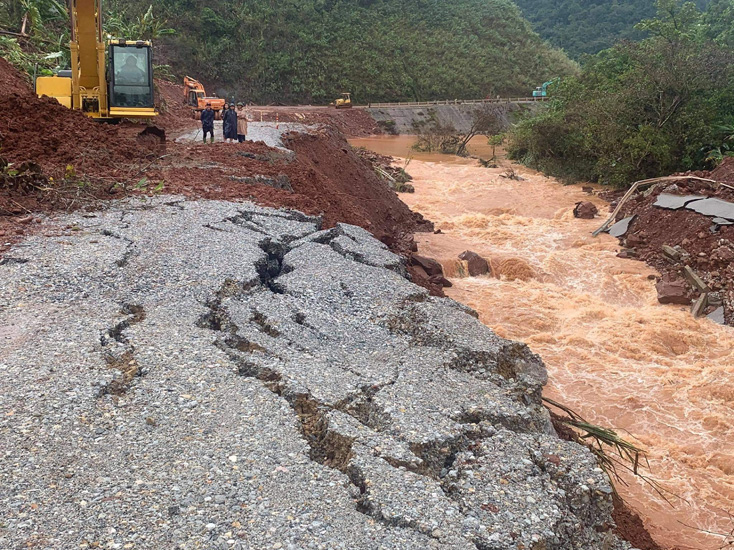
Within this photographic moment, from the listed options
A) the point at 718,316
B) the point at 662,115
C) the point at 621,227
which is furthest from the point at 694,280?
the point at 662,115

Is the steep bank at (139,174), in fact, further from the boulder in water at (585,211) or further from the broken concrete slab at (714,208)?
the broken concrete slab at (714,208)

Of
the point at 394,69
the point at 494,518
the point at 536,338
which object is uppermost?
the point at 394,69

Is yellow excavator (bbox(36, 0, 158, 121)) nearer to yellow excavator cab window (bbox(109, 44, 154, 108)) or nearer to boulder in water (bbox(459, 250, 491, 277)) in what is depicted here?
yellow excavator cab window (bbox(109, 44, 154, 108))

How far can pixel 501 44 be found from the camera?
59781 mm

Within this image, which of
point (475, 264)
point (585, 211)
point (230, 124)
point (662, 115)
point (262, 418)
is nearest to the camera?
point (262, 418)

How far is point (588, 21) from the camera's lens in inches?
3393

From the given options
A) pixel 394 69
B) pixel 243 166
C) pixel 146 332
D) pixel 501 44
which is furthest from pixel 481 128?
pixel 146 332

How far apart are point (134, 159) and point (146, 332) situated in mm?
7386

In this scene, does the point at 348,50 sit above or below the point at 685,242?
above

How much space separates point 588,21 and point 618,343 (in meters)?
89.2

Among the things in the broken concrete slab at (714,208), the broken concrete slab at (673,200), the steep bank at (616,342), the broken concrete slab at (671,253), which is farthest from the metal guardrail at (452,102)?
the broken concrete slab at (671,253)

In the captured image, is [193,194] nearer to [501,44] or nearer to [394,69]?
[394,69]

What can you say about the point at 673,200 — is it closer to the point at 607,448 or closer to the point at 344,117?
the point at 607,448

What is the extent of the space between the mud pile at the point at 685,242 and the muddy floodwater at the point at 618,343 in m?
0.41
